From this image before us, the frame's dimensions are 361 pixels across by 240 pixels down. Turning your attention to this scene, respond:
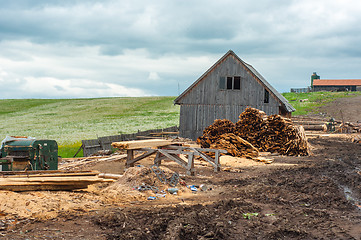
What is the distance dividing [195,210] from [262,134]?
14610 millimetres

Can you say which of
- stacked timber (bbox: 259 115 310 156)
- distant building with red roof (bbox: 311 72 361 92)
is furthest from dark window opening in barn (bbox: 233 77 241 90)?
distant building with red roof (bbox: 311 72 361 92)

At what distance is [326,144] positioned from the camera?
29.2 m

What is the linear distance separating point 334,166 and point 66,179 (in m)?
12.5

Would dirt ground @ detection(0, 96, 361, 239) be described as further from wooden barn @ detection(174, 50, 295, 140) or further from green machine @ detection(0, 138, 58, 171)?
wooden barn @ detection(174, 50, 295, 140)

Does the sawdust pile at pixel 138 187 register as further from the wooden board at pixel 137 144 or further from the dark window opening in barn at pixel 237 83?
the dark window opening in barn at pixel 237 83

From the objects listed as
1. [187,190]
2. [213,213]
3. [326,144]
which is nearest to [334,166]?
[187,190]

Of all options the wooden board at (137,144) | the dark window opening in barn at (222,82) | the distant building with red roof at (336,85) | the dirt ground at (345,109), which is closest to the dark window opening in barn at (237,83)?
the dark window opening in barn at (222,82)

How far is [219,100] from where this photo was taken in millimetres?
29156

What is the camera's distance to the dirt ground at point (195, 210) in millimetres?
7374

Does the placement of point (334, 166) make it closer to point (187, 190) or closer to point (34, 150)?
point (187, 190)

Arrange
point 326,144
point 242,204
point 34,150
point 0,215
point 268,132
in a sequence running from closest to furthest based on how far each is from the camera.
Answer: point 0,215 < point 242,204 < point 34,150 < point 268,132 < point 326,144

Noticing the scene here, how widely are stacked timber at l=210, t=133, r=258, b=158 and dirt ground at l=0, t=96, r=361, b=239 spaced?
6.04 meters

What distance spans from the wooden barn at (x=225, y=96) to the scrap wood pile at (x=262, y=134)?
529 centimetres

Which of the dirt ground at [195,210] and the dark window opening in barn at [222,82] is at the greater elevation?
the dark window opening in barn at [222,82]
